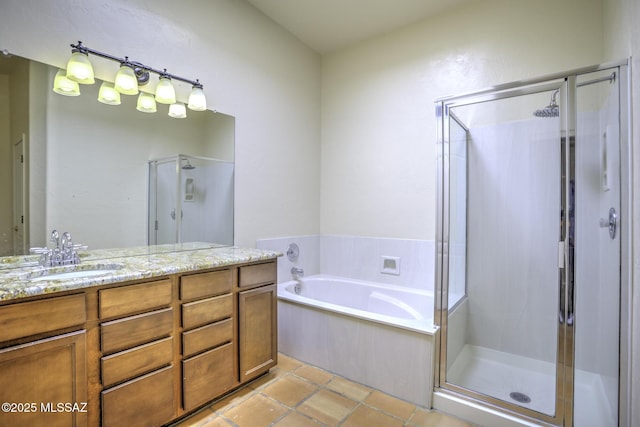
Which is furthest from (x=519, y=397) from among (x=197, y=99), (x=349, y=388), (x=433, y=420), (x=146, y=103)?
(x=146, y=103)

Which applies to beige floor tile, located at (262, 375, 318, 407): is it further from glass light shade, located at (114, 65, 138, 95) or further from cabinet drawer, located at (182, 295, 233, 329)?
glass light shade, located at (114, 65, 138, 95)

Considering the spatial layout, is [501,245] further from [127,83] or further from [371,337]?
[127,83]

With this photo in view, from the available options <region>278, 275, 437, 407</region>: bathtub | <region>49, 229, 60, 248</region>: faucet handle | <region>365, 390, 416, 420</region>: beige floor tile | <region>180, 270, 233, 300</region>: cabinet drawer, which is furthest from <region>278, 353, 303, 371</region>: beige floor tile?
<region>49, 229, 60, 248</region>: faucet handle

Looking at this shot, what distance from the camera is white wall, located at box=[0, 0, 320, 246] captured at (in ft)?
5.26

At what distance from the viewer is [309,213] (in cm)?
322

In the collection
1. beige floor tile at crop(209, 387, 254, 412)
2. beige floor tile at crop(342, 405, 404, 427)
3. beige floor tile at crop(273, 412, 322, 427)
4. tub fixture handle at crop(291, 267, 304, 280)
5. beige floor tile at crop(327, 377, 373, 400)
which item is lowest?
beige floor tile at crop(342, 405, 404, 427)

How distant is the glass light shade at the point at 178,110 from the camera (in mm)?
2090

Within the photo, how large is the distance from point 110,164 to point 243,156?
972mm

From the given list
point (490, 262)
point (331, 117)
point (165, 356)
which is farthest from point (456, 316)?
point (331, 117)

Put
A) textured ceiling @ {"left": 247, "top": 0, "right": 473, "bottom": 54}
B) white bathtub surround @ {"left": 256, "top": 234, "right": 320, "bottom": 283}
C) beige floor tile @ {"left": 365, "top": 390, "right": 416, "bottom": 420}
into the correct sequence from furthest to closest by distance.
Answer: white bathtub surround @ {"left": 256, "top": 234, "right": 320, "bottom": 283}, textured ceiling @ {"left": 247, "top": 0, "right": 473, "bottom": 54}, beige floor tile @ {"left": 365, "top": 390, "right": 416, "bottom": 420}

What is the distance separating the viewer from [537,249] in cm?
216

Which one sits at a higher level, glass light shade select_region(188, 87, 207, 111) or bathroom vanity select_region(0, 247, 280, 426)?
glass light shade select_region(188, 87, 207, 111)

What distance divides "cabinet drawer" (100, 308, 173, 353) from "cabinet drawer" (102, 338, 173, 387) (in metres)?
0.03

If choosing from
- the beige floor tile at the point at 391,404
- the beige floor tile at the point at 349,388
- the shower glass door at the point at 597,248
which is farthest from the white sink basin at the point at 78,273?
the shower glass door at the point at 597,248
